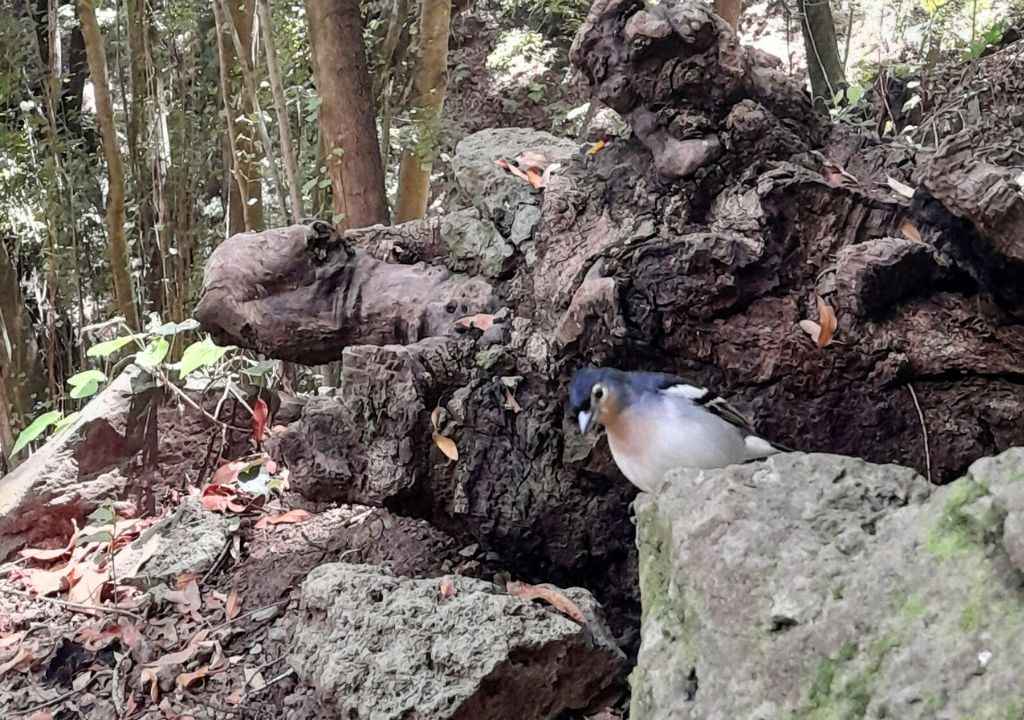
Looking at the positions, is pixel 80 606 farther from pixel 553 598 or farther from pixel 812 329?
pixel 812 329

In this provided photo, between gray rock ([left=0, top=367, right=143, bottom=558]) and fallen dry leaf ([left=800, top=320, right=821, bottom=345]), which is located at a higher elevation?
fallen dry leaf ([left=800, top=320, right=821, bottom=345])

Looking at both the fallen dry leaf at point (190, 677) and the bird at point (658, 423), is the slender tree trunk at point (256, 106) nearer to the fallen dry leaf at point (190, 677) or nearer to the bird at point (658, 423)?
the fallen dry leaf at point (190, 677)

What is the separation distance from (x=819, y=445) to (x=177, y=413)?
9.49 ft

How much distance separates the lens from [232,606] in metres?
3.19

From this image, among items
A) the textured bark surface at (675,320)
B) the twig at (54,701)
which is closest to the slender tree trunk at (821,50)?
the textured bark surface at (675,320)

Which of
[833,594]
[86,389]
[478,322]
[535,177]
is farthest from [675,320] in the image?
[86,389]

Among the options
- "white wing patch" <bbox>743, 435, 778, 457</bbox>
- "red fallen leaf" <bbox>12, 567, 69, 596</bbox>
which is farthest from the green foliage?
"white wing patch" <bbox>743, 435, 778, 457</bbox>

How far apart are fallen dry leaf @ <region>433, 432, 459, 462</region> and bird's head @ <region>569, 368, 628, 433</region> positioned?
562mm

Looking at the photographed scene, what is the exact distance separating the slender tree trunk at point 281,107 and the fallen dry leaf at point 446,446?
6.05ft

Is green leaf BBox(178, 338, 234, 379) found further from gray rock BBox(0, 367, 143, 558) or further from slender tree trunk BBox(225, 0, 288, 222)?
slender tree trunk BBox(225, 0, 288, 222)

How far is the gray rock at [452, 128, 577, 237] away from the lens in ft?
10.6

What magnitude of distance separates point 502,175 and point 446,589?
1.58 meters

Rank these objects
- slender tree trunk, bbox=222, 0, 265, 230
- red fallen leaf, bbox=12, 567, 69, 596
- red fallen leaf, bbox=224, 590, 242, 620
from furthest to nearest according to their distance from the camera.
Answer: slender tree trunk, bbox=222, 0, 265, 230, red fallen leaf, bbox=12, 567, 69, 596, red fallen leaf, bbox=224, 590, 242, 620

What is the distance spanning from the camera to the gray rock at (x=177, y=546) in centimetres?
343
